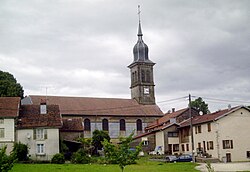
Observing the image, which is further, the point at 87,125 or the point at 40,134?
the point at 87,125

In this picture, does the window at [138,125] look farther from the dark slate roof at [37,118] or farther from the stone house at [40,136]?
the stone house at [40,136]

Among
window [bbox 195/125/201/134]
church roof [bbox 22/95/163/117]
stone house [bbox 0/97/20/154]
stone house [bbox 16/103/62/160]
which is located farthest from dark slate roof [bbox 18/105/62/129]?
window [bbox 195/125/201/134]

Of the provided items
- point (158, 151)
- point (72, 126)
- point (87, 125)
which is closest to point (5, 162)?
point (72, 126)

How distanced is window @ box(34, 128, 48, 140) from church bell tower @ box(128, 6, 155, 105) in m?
38.1

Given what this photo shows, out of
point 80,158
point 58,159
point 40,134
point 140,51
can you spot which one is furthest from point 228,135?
point 140,51

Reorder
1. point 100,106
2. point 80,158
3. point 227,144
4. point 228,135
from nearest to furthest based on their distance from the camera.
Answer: point 80,158, point 227,144, point 228,135, point 100,106

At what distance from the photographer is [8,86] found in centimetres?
6806

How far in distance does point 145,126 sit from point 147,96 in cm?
934

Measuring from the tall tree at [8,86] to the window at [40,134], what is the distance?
655 inches

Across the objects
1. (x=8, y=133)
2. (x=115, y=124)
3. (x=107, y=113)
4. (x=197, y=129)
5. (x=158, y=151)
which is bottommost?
(x=158, y=151)

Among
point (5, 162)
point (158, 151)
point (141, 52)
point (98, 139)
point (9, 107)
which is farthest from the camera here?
point (141, 52)

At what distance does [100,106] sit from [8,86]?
2051cm

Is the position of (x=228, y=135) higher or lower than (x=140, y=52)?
lower

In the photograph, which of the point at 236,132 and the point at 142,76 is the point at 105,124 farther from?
the point at 236,132
